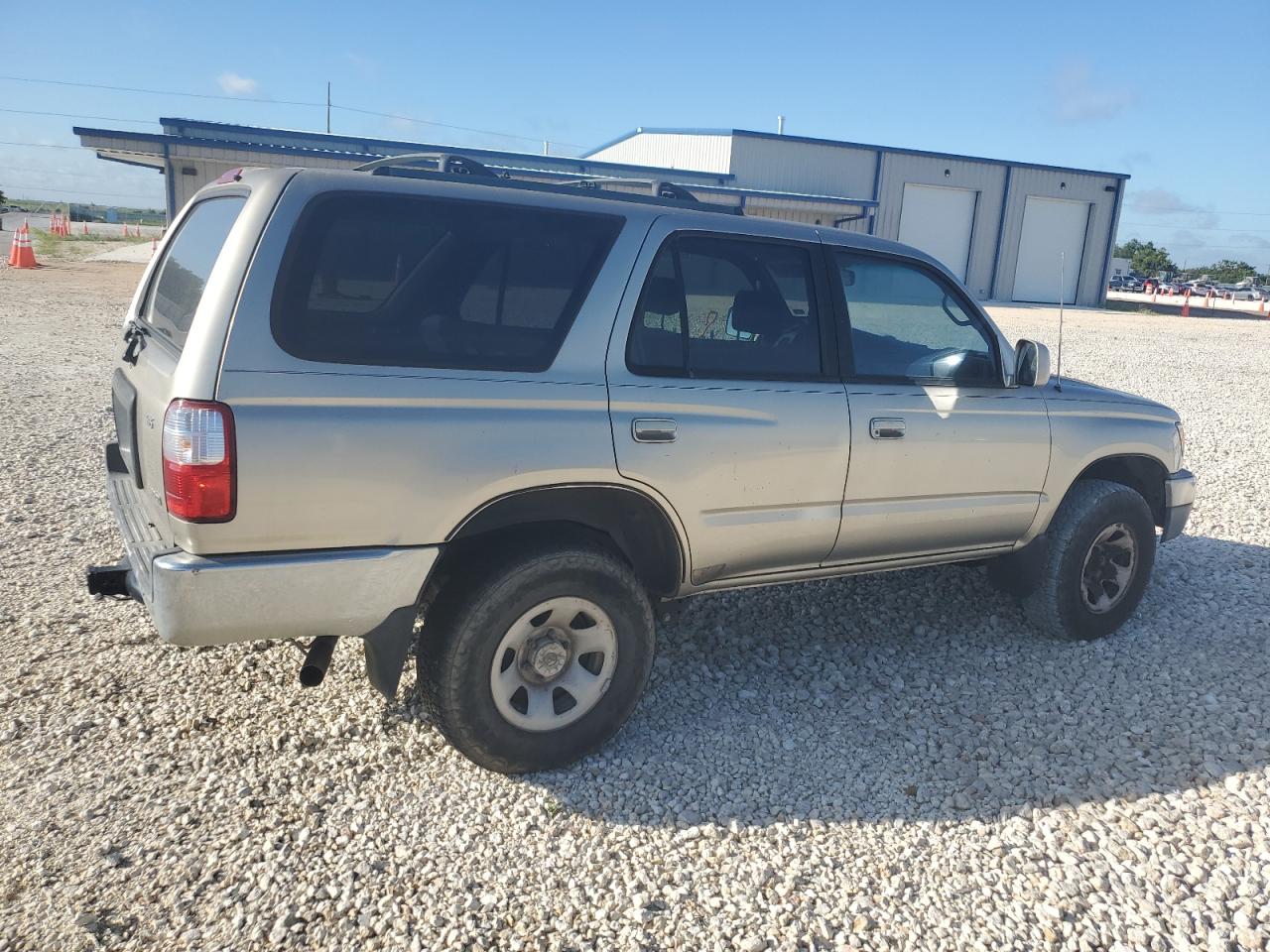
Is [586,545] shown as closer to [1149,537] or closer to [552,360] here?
[552,360]

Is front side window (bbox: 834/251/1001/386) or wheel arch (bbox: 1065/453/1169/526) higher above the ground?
front side window (bbox: 834/251/1001/386)

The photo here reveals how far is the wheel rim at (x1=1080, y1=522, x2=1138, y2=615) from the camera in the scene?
186 inches

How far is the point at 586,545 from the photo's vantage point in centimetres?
339

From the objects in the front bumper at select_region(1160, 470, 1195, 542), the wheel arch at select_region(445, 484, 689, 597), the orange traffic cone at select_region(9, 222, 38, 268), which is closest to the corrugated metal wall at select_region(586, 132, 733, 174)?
the orange traffic cone at select_region(9, 222, 38, 268)

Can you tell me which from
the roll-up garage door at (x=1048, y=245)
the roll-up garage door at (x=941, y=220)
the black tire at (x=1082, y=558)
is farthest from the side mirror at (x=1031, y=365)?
the roll-up garage door at (x=1048, y=245)

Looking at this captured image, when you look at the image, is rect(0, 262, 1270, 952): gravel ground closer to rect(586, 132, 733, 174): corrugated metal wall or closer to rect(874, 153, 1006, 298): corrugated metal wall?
rect(586, 132, 733, 174): corrugated metal wall

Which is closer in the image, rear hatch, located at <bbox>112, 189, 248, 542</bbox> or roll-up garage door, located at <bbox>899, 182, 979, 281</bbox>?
rear hatch, located at <bbox>112, 189, 248, 542</bbox>

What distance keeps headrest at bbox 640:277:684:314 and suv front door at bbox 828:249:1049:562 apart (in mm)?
785

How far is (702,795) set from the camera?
337 cm

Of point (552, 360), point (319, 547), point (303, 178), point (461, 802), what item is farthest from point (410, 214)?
point (461, 802)

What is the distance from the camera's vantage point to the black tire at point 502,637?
10.4 feet

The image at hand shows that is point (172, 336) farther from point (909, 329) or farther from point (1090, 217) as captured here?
point (1090, 217)

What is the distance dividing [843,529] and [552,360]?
146 cm

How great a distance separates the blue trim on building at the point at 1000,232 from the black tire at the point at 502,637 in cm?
3614
